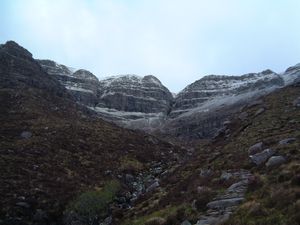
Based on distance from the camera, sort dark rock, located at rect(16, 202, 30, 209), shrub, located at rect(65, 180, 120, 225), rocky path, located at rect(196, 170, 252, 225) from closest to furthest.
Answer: rocky path, located at rect(196, 170, 252, 225), shrub, located at rect(65, 180, 120, 225), dark rock, located at rect(16, 202, 30, 209)

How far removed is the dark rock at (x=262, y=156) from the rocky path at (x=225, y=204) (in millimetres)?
3096

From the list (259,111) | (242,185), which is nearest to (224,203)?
(242,185)

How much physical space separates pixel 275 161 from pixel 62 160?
2833cm

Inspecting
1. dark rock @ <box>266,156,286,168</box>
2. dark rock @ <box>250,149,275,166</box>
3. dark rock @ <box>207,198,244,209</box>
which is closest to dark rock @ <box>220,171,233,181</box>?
dark rock @ <box>250,149,275,166</box>

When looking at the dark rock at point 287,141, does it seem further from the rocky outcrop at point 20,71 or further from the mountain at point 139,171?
the rocky outcrop at point 20,71

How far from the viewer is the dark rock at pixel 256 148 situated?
114 feet

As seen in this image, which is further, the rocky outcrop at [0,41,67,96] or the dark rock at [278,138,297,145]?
the rocky outcrop at [0,41,67,96]

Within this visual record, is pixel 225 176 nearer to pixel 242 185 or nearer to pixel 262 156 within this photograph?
pixel 262 156

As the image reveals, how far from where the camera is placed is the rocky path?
22.1 metres

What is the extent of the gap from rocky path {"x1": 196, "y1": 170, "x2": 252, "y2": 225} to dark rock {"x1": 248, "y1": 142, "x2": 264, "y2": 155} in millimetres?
7251

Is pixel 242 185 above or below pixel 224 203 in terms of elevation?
above

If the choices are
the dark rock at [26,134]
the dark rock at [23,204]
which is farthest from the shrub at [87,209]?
the dark rock at [26,134]

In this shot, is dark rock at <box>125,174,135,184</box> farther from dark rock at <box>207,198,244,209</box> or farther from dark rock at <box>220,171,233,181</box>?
dark rock at <box>207,198,244,209</box>

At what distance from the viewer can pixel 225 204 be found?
23.7 meters
